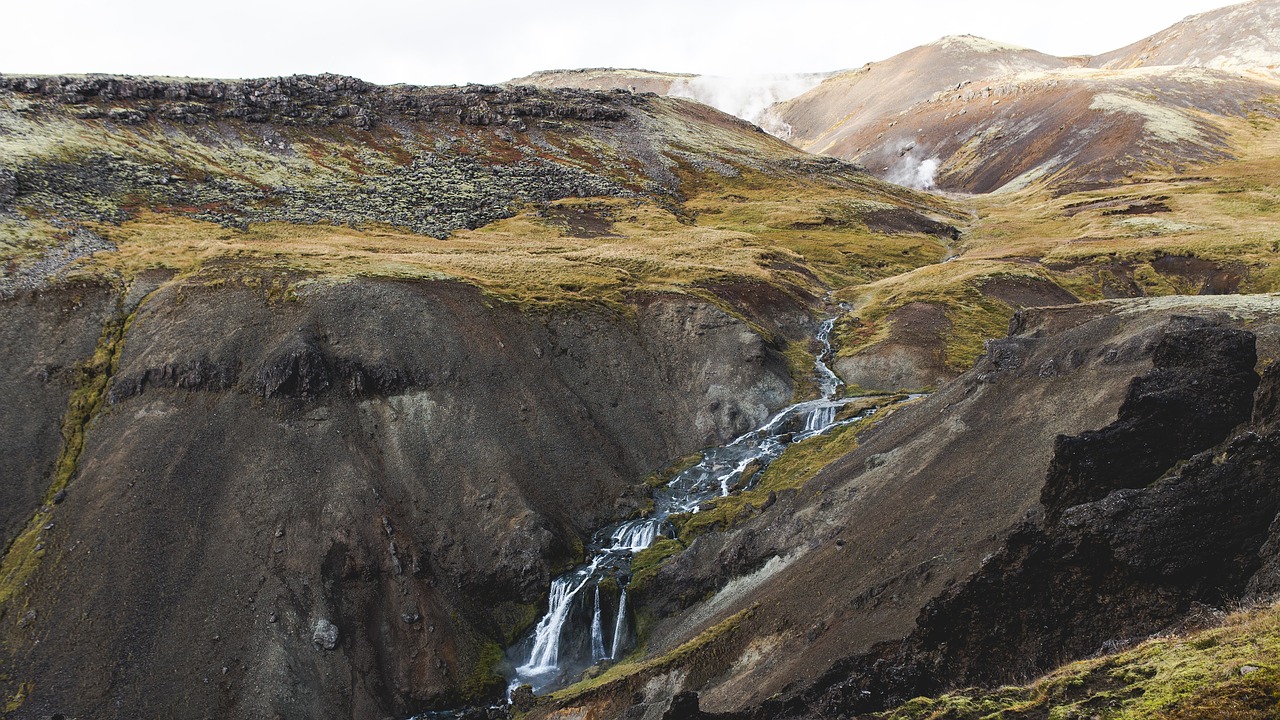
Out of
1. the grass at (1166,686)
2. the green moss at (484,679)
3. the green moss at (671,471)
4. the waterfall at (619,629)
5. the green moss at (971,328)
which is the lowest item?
the green moss at (484,679)

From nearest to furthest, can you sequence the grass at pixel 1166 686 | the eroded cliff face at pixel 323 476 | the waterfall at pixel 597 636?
1. the grass at pixel 1166 686
2. the eroded cliff face at pixel 323 476
3. the waterfall at pixel 597 636

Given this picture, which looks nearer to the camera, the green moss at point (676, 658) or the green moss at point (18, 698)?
the green moss at point (676, 658)

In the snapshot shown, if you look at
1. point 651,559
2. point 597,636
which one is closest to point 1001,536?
point 651,559

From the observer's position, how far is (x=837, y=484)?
50438mm

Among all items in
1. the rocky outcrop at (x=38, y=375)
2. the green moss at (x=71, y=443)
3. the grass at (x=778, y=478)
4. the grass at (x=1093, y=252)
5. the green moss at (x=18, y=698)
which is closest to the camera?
the green moss at (x=18, y=698)

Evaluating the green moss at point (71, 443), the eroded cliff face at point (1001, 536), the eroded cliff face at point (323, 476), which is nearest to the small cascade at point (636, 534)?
the eroded cliff face at point (323, 476)

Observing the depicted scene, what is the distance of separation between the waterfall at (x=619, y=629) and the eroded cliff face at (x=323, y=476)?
5233mm

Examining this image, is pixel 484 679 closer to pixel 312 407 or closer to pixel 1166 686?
pixel 312 407

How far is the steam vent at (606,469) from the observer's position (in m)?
24.3

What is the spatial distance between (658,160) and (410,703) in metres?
129

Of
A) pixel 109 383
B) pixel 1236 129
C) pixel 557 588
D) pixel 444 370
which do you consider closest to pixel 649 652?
pixel 557 588

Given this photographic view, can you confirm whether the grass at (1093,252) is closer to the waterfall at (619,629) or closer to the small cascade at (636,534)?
the small cascade at (636,534)

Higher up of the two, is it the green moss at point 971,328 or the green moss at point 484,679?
the green moss at point 971,328

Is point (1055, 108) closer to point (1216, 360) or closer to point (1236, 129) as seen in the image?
point (1236, 129)
